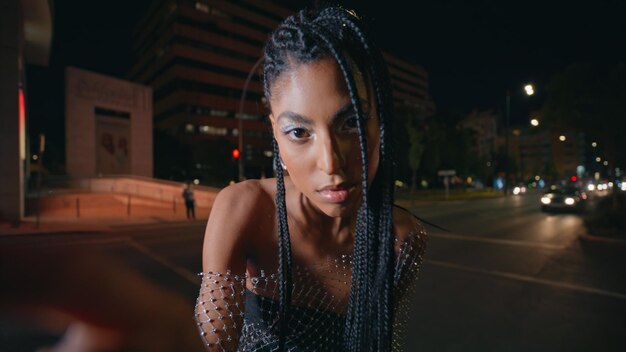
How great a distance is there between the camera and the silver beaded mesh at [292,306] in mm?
1013

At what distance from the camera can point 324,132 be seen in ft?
3.04

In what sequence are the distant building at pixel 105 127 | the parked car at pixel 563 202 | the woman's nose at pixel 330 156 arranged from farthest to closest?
the distant building at pixel 105 127
the parked car at pixel 563 202
the woman's nose at pixel 330 156

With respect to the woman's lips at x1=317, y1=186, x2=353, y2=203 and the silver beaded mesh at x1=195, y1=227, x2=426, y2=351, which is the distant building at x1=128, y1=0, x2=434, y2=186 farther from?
the woman's lips at x1=317, y1=186, x2=353, y2=203

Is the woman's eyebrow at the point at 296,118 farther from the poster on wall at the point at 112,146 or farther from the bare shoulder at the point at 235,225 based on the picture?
the poster on wall at the point at 112,146

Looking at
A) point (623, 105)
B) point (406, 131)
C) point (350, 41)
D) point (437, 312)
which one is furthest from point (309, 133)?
point (406, 131)

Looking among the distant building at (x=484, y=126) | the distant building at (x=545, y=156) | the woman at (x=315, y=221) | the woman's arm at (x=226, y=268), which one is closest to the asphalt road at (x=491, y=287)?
the woman's arm at (x=226, y=268)

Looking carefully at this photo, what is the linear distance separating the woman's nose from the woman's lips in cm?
5

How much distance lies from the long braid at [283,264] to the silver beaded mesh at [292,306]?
0.02m

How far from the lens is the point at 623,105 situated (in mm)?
12422

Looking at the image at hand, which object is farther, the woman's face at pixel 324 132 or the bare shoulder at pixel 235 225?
the bare shoulder at pixel 235 225

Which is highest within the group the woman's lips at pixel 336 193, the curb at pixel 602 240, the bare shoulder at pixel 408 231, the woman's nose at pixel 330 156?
the woman's nose at pixel 330 156

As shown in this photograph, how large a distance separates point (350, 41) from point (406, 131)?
124 feet

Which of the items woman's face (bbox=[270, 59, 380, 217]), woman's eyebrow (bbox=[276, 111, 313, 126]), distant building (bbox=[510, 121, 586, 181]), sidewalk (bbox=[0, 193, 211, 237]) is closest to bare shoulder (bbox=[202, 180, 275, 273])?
woman's face (bbox=[270, 59, 380, 217])

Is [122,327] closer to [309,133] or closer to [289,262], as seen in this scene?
[289,262]
